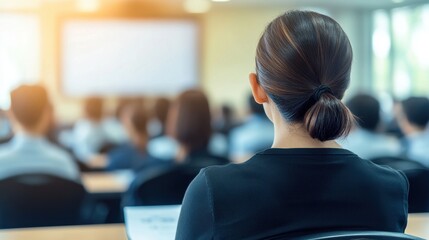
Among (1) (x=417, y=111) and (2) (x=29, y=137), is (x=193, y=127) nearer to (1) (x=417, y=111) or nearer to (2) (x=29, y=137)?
(2) (x=29, y=137)

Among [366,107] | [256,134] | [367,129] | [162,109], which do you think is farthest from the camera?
[256,134]

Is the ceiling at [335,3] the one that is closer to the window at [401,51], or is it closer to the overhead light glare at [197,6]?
the window at [401,51]

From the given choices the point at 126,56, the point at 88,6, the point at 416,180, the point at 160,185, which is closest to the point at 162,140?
the point at 160,185

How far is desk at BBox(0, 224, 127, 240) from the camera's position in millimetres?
1686

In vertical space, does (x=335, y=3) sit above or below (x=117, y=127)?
above

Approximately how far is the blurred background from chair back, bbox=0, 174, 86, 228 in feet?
23.8

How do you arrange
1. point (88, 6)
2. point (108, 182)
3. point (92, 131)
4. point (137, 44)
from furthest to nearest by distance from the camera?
Answer: point (137, 44)
point (88, 6)
point (92, 131)
point (108, 182)

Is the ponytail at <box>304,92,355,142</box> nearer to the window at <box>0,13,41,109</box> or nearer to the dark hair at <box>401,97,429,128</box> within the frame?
the dark hair at <box>401,97,429,128</box>

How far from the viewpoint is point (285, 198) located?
1.14 metres

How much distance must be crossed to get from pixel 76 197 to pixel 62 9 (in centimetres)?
794

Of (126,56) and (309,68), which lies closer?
(309,68)

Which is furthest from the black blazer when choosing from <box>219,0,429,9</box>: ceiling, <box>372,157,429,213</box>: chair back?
<box>219,0,429,9</box>: ceiling

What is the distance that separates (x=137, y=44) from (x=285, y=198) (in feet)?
30.6

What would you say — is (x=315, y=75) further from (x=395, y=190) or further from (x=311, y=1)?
(x=311, y=1)
